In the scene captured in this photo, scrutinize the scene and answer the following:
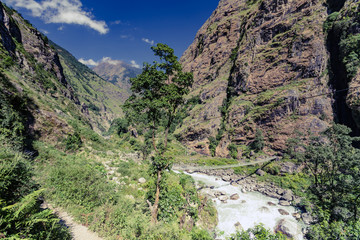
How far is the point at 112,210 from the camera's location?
190 inches

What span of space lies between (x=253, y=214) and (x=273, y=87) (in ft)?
101

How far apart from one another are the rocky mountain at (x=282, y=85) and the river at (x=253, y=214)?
30.3 feet

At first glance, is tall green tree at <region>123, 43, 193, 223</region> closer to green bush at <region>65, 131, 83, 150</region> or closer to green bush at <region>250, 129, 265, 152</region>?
green bush at <region>65, 131, 83, 150</region>

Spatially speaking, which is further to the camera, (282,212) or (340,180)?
(282,212)

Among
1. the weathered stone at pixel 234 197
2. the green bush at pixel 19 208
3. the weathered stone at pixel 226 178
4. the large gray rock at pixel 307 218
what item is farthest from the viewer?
the weathered stone at pixel 226 178

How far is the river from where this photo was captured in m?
10.8

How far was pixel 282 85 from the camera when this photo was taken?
3266 centimetres

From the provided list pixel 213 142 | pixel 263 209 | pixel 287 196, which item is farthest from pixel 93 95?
pixel 287 196

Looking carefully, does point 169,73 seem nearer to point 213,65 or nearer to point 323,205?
point 323,205

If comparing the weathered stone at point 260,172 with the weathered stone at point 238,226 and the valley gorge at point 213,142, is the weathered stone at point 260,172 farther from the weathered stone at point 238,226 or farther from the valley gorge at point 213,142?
the weathered stone at point 238,226

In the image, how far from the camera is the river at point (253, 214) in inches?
426

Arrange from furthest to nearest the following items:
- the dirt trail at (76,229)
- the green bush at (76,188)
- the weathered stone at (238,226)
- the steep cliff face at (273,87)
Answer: the steep cliff face at (273,87) → the weathered stone at (238,226) → the green bush at (76,188) → the dirt trail at (76,229)

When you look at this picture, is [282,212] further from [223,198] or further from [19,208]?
[19,208]

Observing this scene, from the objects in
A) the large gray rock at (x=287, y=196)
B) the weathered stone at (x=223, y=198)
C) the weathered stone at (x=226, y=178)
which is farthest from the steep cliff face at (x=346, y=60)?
the weathered stone at (x=223, y=198)
